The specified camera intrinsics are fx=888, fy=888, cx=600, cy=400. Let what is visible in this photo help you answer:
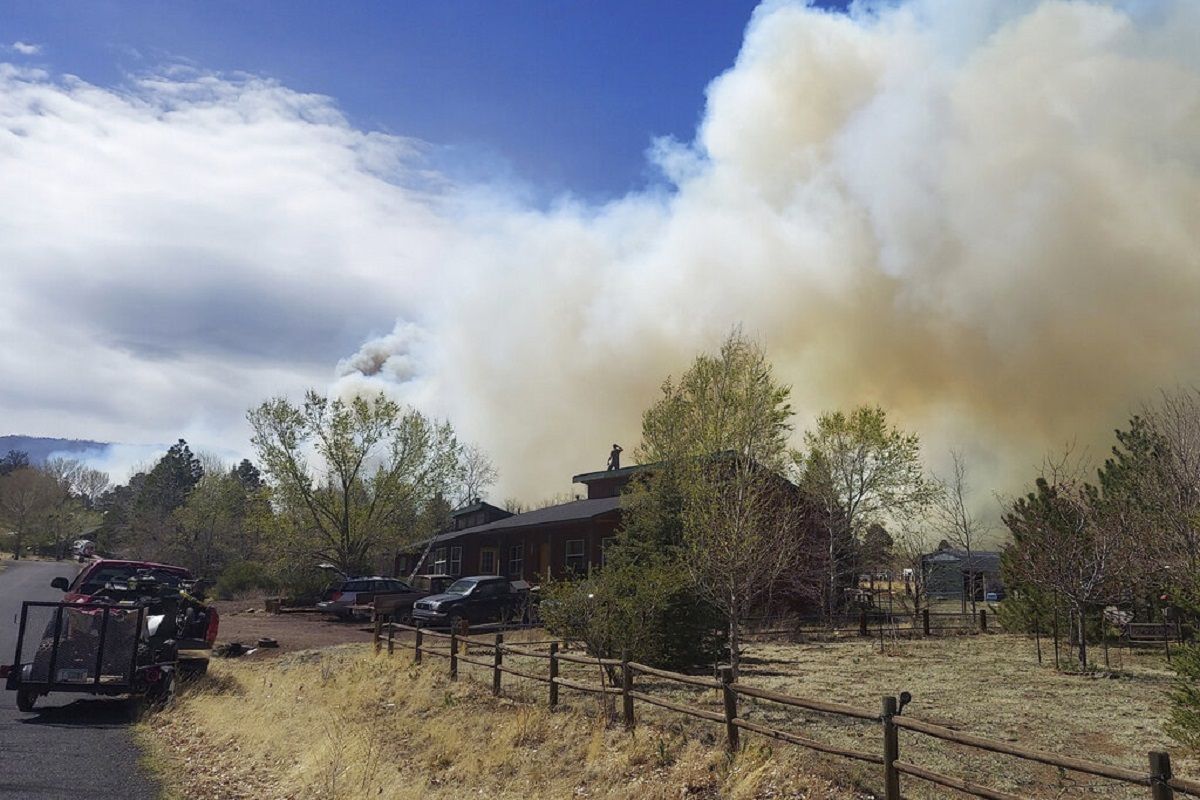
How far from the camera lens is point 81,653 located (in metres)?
13.8

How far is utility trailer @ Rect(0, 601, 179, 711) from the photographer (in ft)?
43.9

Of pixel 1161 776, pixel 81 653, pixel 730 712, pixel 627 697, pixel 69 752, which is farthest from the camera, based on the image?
pixel 81 653

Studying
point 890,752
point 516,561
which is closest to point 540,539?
point 516,561

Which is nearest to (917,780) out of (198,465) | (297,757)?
(297,757)

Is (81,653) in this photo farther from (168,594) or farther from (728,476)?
(728,476)

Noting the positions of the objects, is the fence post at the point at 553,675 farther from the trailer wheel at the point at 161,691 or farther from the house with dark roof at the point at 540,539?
the house with dark roof at the point at 540,539

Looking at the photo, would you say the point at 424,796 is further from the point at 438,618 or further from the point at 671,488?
the point at 438,618

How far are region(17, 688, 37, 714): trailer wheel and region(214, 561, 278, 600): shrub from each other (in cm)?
3351

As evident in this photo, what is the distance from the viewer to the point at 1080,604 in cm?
1878

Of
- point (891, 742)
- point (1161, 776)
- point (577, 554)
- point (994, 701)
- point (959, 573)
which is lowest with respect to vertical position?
point (994, 701)

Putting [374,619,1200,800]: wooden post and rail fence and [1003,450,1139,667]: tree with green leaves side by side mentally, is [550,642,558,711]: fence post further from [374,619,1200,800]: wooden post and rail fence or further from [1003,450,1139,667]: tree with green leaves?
[1003,450,1139,667]: tree with green leaves

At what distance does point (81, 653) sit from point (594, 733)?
8254 mm

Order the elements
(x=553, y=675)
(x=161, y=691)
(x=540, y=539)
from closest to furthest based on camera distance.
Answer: (x=553, y=675) < (x=161, y=691) < (x=540, y=539)

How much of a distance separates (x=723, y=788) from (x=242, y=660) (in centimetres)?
1527
